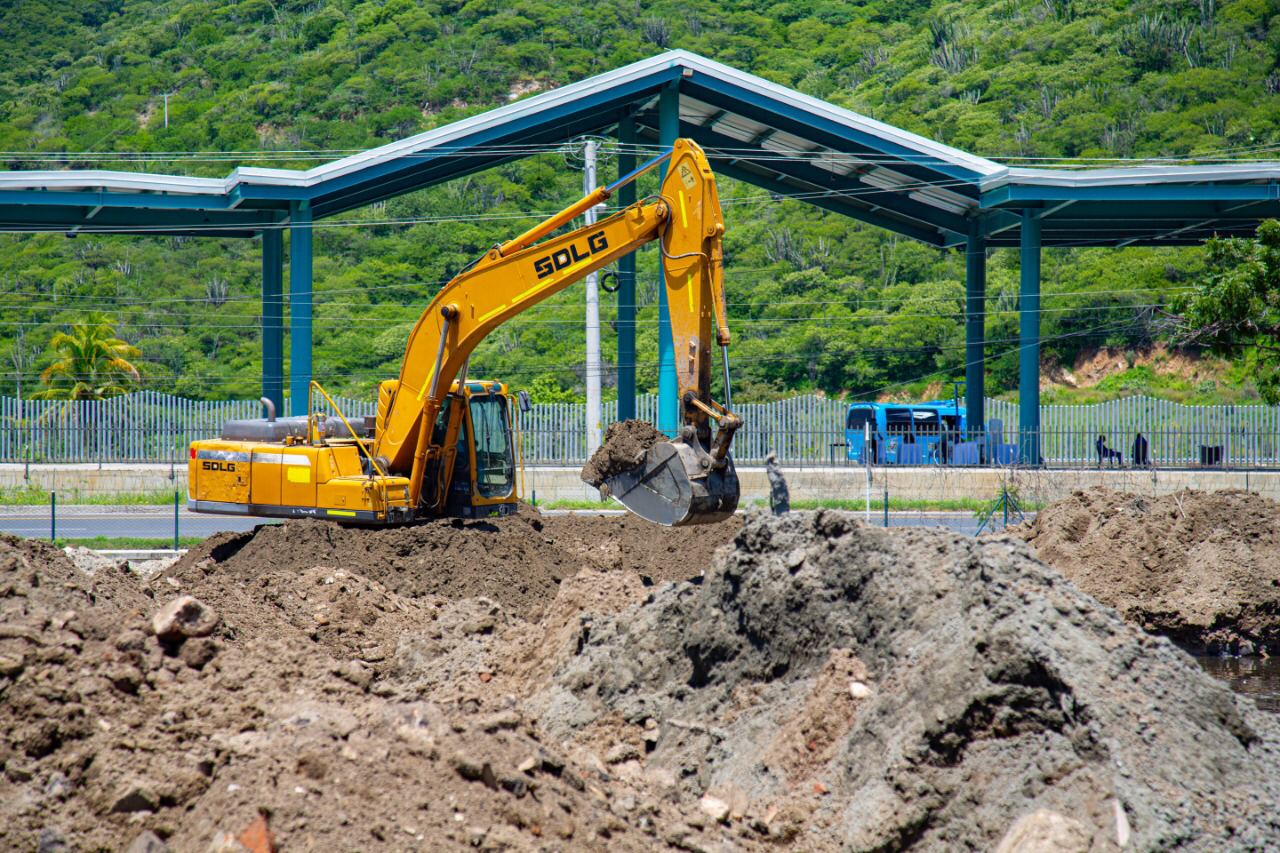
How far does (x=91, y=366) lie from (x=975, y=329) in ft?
92.9

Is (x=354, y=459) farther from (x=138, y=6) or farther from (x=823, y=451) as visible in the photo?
(x=138, y=6)

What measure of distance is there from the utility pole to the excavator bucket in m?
15.5

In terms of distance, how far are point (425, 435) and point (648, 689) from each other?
20.4ft

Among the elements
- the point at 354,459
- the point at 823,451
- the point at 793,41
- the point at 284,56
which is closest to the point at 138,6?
the point at 284,56

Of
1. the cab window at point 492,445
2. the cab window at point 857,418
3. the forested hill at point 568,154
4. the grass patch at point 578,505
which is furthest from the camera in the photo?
the forested hill at point 568,154

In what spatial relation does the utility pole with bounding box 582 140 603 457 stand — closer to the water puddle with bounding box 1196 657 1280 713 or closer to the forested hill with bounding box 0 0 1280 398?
the forested hill with bounding box 0 0 1280 398

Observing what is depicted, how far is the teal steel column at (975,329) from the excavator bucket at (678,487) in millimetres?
22358

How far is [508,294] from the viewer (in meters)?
14.4

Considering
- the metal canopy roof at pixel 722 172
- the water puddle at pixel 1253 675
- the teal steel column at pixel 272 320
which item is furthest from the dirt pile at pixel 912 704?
the teal steel column at pixel 272 320

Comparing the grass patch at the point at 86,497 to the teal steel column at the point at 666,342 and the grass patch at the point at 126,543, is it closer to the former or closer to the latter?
the grass patch at the point at 126,543

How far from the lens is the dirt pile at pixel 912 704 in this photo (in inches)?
272

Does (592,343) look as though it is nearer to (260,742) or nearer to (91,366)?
(91,366)

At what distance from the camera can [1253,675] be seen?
41.1ft

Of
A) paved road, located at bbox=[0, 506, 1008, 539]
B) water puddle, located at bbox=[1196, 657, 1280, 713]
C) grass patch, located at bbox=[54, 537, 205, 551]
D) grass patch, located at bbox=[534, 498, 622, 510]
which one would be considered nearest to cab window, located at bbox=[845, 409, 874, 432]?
paved road, located at bbox=[0, 506, 1008, 539]
